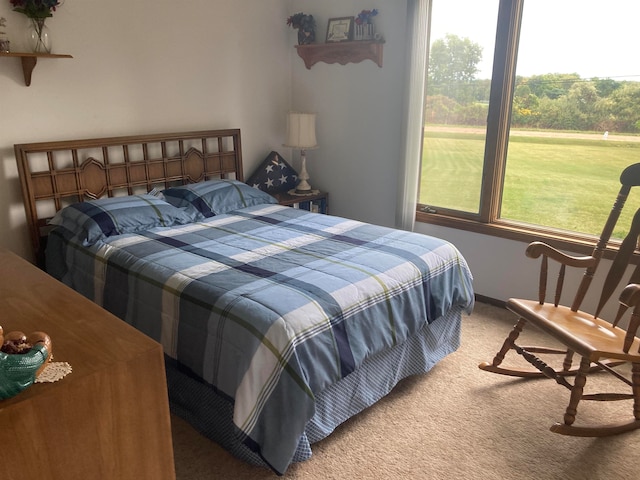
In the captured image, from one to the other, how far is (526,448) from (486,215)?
1.70 meters

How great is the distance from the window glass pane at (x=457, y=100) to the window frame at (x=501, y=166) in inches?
2.7

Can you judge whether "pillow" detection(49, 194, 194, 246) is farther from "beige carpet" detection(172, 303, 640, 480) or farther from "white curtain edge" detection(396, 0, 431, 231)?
"white curtain edge" detection(396, 0, 431, 231)

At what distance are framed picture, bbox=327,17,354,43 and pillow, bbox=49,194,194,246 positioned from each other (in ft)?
6.00

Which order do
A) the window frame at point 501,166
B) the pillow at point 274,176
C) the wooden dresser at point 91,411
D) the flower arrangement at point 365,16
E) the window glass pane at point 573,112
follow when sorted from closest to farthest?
→ 1. the wooden dresser at point 91,411
2. the window glass pane at point 573,112
3. the window frame at point 501,166
4. the flower arrangement at point 365,16
5. the pillow at point 274,176

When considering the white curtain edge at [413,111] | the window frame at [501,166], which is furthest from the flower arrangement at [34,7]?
the window frame at [501,166]

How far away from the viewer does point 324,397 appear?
1989mm

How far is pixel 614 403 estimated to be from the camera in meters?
2.36

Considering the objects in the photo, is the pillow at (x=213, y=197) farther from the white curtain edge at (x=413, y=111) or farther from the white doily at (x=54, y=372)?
the white doily at (x=54, y=372)

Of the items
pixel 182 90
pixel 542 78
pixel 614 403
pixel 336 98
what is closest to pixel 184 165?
pixel 182 90

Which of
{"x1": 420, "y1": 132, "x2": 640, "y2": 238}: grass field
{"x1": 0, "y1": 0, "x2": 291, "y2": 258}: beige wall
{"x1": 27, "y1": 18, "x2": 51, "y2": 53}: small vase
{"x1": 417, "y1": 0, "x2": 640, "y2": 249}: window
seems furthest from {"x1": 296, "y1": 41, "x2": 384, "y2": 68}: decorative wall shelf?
{"x1": 27, "y1": 18, "x2": 51, "y2": 53}: small vase

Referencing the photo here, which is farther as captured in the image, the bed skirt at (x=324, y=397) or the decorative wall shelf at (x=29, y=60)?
the decorative wall shelf at (x=29, y=60)

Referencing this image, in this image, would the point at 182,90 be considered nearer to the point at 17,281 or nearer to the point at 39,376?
the point at 17,281

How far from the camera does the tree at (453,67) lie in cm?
327

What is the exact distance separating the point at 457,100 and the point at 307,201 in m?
1.39
